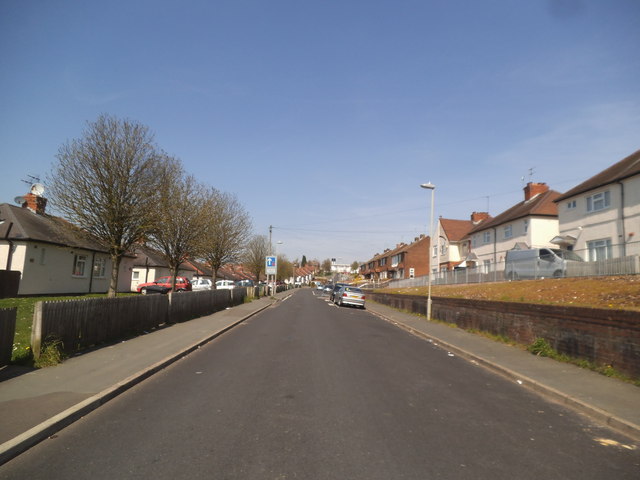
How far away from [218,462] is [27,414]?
2768 mm

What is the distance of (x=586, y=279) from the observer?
18.9m

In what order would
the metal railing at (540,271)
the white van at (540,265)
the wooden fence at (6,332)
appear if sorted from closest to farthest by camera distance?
the wooden fence at (6,332)
the metal railing at (540,271)
the white van at (540,265)

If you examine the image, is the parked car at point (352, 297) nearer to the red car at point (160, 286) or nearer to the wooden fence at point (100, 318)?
the red car at point (160, 286)

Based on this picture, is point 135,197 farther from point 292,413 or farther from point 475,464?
point 475,464

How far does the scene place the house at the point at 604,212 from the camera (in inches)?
970

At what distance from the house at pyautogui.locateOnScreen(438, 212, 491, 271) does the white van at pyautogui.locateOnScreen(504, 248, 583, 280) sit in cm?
2505

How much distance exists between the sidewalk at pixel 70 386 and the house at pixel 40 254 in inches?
473

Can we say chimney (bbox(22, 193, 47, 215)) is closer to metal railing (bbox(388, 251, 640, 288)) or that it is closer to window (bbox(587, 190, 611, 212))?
metal railing (bbox(388, 251, 640, 288))

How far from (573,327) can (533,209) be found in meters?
30.2

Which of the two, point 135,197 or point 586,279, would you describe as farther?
point 586,279

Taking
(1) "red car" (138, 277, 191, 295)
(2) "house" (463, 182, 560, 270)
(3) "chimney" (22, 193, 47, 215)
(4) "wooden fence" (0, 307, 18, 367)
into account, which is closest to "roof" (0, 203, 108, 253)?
(3) "chimney" (22, 193, 47, 215)

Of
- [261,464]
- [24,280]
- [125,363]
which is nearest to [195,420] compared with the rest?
[261,464]

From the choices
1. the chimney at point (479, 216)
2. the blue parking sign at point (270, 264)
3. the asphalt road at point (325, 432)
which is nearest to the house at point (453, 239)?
the chimney at point (479, 216)

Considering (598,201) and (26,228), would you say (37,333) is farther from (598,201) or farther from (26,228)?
(598,201)
